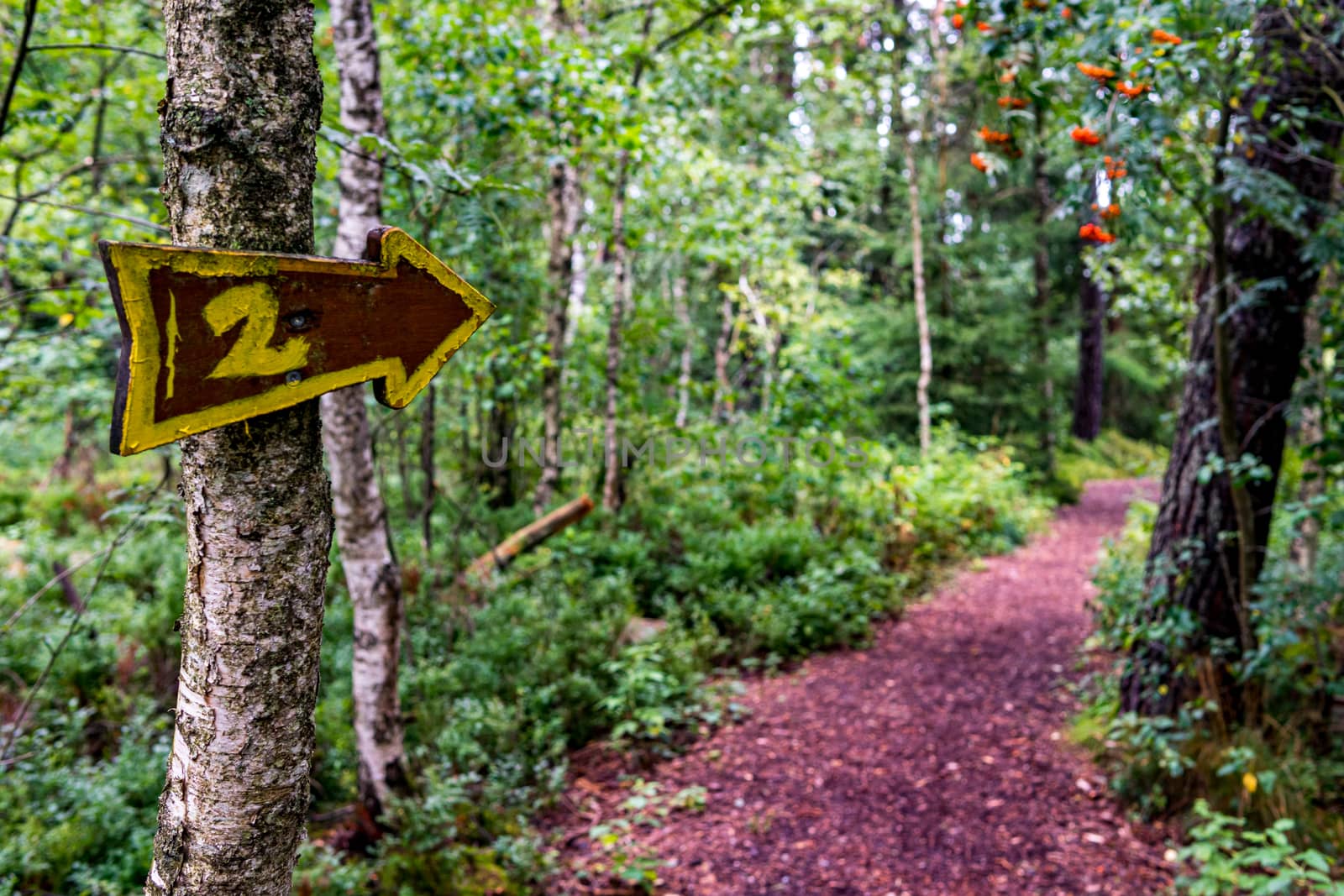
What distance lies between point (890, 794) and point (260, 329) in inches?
156

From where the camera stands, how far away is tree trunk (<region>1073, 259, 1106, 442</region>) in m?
14.5

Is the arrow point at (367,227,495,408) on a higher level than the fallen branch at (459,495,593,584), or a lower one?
higher

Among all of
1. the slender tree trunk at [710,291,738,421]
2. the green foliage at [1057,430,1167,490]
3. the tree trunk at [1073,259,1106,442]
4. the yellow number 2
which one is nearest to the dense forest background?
the slender tree trunk at [710,291,738,421]

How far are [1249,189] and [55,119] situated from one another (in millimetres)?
4701

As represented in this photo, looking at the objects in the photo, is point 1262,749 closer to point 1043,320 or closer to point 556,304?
point 556,304

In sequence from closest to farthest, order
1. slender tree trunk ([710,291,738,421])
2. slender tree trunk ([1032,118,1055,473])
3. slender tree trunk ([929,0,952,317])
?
slender tree trunk ([710,291,738,421])
slender tree trunk ([929,0,952,317])
slender tree trunk ([1032,118,1055,473])

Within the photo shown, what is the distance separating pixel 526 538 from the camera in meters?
6.50

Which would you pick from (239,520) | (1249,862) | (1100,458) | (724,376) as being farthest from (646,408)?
(1100,458)

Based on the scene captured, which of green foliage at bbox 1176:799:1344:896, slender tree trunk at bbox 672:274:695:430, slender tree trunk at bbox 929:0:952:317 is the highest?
slender tree trunk at bbox 929:0:952:317

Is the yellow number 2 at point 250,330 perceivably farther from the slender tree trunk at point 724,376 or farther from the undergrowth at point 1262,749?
the slender tree trunk at point 724,376

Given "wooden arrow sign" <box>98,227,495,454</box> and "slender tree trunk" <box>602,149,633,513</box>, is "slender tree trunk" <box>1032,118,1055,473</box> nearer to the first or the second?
"slender tree trunk" <box>602,149,633,513</box>

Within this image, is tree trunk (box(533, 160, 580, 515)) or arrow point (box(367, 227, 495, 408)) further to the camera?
tree trunk (box(533, 160, 580, 515))

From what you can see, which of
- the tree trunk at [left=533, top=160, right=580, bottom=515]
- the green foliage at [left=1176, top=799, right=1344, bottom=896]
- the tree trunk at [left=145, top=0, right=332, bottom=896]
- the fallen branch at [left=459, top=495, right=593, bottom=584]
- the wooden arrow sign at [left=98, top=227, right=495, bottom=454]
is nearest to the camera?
the wooden arrow sign at [left=98, top=227, right=495, bottom=454]

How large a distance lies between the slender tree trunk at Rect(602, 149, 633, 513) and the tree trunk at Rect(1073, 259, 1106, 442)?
416 inches
